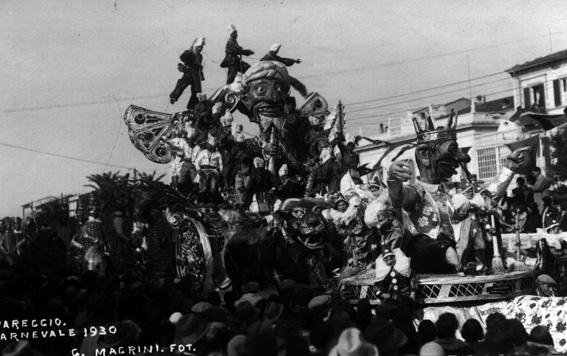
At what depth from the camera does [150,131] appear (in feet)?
46.0

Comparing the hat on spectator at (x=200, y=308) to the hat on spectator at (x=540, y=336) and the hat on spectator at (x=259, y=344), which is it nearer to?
the hat on spectator at (x=259, y=344)

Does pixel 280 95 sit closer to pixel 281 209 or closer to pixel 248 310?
pixel 281 209

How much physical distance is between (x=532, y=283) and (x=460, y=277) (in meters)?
0.85

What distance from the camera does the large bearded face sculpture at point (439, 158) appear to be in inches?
368

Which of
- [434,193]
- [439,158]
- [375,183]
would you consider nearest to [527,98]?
[375,183]

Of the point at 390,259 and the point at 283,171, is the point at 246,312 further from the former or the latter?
the point at 283,171

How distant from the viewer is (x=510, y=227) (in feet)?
40.6

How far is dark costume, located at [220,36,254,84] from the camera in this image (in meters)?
14.5

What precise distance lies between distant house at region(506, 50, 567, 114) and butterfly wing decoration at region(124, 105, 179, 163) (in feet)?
42.2

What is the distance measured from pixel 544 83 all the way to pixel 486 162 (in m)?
4.01

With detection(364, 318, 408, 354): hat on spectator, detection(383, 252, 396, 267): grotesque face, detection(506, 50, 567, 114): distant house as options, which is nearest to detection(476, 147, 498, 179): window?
detection(506, 50, 567, 114): distant house

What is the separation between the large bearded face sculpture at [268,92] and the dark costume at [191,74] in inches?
46.7

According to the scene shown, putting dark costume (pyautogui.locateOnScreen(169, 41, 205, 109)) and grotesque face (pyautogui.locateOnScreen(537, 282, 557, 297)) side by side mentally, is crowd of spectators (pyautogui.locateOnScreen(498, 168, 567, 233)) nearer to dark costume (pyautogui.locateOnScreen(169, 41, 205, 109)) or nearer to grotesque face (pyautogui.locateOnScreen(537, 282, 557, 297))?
grotesque face (pyautogui.locateOnScreen(537, 282, 557, 297))

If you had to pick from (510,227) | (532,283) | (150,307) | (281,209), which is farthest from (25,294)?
(510,227)
